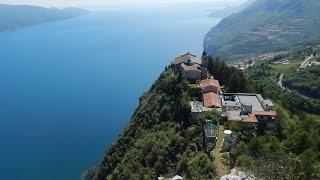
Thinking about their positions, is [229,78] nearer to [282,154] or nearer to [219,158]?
[219,158]

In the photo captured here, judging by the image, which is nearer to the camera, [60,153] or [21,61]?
[60,153]

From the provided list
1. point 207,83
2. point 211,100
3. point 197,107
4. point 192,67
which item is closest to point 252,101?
point 211,100

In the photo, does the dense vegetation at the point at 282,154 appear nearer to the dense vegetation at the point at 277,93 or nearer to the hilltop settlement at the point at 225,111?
the hilltop settlement at the point at 225,111

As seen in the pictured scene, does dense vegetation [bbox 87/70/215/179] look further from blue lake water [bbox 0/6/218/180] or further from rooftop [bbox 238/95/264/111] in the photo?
blue lake water [bbox 0/6/218/180]

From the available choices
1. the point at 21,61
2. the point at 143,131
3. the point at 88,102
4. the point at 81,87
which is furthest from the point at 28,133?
the point at 21,61

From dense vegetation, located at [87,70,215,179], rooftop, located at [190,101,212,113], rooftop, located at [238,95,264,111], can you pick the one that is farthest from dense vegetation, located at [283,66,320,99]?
rooftop, located at [190,101,212,113]

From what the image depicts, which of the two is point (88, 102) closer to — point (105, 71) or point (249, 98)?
point (105, 71)
